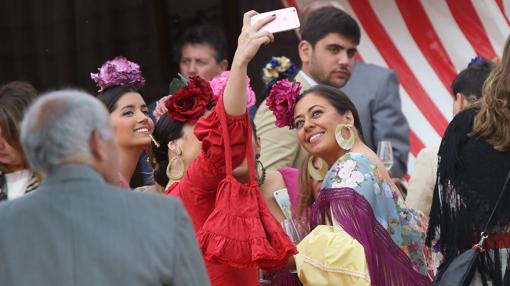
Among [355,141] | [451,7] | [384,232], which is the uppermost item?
[451,7]

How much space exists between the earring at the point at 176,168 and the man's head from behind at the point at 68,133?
6.78 feet

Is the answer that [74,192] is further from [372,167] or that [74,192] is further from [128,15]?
[128,15]

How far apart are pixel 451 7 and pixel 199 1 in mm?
1744

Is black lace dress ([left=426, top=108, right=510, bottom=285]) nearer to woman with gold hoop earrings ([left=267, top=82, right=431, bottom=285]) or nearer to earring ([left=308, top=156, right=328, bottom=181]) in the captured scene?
woman with gold hoop earrings ([left=267, top=82, right=431, bottom=285])

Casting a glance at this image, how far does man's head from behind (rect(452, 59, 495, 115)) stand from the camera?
6.91m

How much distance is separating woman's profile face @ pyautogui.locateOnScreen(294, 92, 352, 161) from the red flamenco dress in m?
0.76

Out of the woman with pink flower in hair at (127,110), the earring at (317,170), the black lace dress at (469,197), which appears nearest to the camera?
the black lace dress at (469,197)

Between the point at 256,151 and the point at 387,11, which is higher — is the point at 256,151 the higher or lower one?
the lower one

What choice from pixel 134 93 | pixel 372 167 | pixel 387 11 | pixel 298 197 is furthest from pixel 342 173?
pixel 387 11

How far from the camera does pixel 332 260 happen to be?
507 centimetres

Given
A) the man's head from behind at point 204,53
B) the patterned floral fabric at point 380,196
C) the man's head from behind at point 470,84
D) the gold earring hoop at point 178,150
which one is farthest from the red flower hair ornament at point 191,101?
the man's head from behind at point 204,53

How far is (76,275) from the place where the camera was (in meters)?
3.46

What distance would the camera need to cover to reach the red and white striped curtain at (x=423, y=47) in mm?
8406

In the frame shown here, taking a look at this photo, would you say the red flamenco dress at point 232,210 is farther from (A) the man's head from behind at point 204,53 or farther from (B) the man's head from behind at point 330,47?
(A) the man's head from behind at point 204,53
